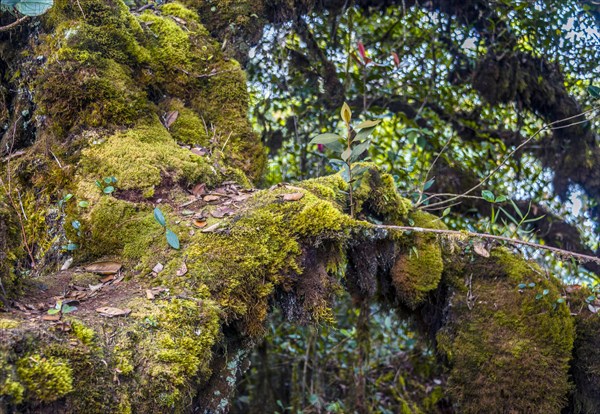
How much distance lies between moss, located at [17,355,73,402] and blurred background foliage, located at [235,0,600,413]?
10.6 feet

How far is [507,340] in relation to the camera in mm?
2832

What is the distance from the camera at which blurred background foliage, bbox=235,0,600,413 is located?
4672mm

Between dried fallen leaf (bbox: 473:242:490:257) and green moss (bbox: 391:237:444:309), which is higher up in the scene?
dried fallen leaf (bbox: 473:242:490:257)

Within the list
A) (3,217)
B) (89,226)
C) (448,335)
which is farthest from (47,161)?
(448,335)

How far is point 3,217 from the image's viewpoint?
69.6 inches

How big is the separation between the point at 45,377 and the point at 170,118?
6.85ft

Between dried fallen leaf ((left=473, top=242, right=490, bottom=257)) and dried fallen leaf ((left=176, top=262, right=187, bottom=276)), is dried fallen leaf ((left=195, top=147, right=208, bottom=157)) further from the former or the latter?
dried fallen leaf ((left=473, top=242, right=490, bottom=257))

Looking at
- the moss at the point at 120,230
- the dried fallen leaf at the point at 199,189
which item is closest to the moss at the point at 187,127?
the dried fallen leaf at the point at 199,189

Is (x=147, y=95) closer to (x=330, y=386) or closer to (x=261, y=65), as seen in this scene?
(x=261, y=65)

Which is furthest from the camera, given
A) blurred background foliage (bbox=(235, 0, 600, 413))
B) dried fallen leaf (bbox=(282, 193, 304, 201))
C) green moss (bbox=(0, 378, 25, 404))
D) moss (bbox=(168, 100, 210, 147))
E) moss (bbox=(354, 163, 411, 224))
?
blurred background foliage (bbox=(235, 0, 600, 413))

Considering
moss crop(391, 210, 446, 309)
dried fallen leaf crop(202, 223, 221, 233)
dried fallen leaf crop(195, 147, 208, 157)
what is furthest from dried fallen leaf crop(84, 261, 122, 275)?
moss crop(391, 210, 446, 309)

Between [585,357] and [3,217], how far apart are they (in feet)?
9.83

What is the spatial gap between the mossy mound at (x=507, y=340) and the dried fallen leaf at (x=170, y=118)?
2.09 m

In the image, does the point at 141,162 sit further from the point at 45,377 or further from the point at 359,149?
the point at 45,377
